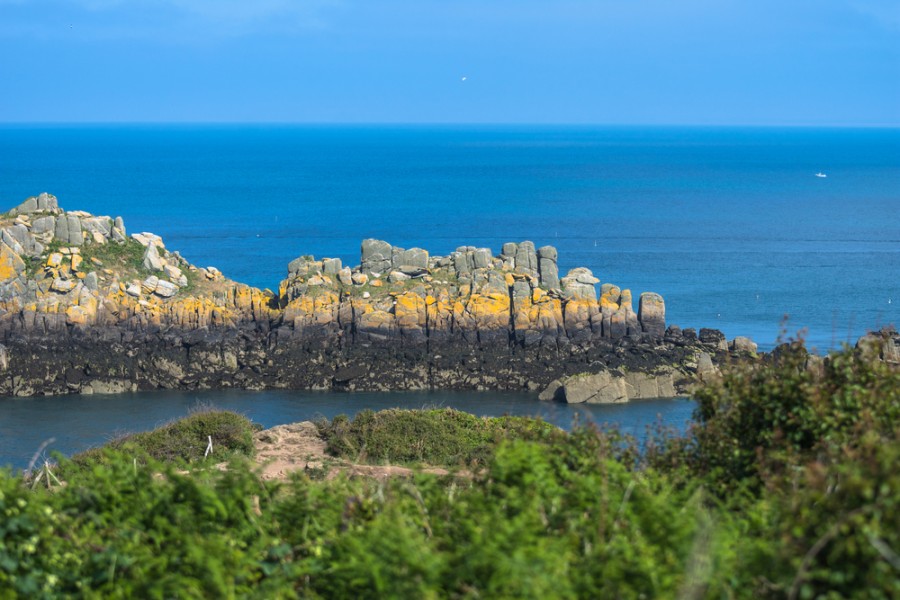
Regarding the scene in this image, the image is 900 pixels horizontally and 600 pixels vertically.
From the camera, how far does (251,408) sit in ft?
153

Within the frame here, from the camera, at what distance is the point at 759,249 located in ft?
319

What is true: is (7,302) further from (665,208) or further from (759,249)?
(665,208)

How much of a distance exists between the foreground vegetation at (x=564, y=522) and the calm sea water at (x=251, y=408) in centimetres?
2760

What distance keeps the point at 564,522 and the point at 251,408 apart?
3660 cm

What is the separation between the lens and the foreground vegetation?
9742mm

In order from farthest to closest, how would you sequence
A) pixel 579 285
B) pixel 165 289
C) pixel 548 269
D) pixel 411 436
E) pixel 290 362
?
pixel 548 269 < pixel 579 285 < pixel 165 289 < pixel 290 362 < pixel 411 436

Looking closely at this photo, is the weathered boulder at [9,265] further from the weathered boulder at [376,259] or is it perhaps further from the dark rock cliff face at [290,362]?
the weathered boulder at [376,259]

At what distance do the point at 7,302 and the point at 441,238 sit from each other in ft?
188

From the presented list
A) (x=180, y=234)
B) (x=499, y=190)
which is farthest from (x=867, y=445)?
(x=499, y=190)

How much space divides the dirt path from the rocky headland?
2181cm

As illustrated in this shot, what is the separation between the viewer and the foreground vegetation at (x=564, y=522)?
384 inches

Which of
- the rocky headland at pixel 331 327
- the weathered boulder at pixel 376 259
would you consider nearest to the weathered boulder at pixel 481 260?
the rocky headland at pixel 331 327

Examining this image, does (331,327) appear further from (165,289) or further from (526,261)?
(526,261)

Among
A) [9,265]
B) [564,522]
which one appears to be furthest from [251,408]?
[564,522]
